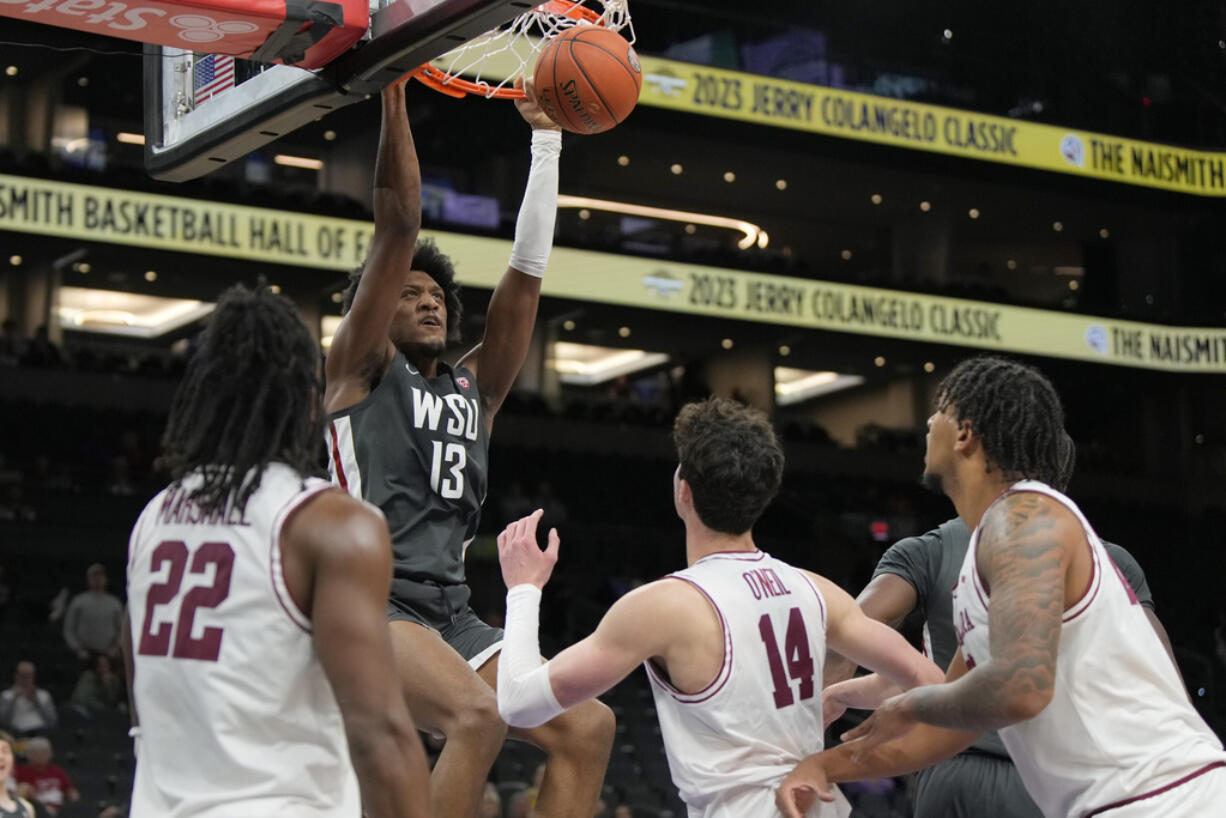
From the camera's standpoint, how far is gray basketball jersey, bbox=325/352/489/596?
15.1 ft

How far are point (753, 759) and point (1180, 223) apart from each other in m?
30.0

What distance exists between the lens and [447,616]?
4648 mm

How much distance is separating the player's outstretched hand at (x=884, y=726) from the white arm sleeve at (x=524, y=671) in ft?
2.32

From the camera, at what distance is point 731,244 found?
3000cm

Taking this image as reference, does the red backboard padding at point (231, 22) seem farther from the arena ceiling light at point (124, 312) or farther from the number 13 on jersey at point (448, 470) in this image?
the arena ceiling light at point (124, 312)

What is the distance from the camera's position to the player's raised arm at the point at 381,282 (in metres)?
4.57

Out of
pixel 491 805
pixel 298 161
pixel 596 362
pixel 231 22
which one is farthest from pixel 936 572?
pixel 596 362

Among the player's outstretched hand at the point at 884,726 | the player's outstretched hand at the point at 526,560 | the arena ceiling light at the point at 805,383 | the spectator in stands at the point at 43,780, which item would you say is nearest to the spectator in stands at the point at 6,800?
the spectator in stands at the point at 43,780

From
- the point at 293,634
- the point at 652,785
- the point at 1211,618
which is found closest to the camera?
the point at 293,634

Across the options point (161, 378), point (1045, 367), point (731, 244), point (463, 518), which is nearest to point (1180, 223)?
point (1045, 367)

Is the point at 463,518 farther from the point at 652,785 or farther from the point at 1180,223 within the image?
the point at 1180,223

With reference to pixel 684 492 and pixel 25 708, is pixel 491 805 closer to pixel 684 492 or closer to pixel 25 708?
pixel 25 708

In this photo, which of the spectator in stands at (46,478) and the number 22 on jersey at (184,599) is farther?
the spectator in stands at (46,478)

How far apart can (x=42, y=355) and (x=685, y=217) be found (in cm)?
1239
